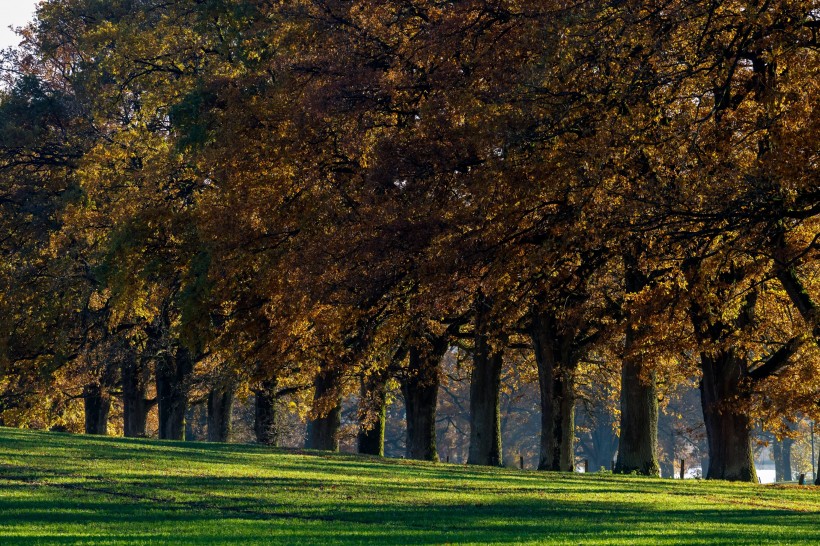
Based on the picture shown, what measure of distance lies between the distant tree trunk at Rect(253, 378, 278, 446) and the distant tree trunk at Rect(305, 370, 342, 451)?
235cm

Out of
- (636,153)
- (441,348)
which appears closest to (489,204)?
(636,153)

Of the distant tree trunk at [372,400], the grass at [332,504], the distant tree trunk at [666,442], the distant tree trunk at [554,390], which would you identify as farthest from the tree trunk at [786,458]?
the grass at [332,504]

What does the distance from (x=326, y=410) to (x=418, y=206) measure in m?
10.7

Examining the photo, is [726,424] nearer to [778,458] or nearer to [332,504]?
[332,504]

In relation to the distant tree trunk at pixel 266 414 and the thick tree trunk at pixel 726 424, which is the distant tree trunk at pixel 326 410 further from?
the thick tree trunk at pixel 726 424

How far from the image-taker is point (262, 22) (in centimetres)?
2986

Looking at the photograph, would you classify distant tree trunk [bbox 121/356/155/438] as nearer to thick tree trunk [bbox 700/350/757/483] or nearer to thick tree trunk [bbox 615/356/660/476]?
thick tree trunk [bbox 615/356/660/476]

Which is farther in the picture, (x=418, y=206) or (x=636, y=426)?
(x=636, y=426)

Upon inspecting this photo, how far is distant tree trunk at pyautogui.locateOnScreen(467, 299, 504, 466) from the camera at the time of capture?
34406mm

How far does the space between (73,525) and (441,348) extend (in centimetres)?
2365

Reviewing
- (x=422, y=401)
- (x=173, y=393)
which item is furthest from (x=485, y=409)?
(x=173, y=393)

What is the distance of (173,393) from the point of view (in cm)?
4128

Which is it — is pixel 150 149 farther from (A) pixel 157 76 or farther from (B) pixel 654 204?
(B) pixel 654 204

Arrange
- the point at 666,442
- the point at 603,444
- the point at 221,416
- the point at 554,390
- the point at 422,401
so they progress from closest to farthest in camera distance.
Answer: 1. the point at 554,390
2. the point at 422,401
3. the point at 221,416
4. the point at 603,444
5. the point at 666,442
